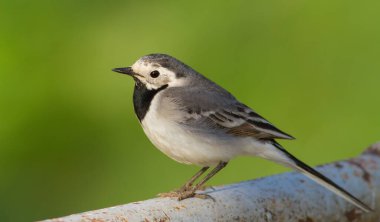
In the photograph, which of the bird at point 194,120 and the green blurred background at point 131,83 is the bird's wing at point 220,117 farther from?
the green blurred background at point 131,83

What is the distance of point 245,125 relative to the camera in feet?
14.7

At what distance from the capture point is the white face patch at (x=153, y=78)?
175 inches

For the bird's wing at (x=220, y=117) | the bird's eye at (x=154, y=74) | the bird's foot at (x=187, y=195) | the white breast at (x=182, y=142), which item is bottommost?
the bird's foot at (x=187, y=195)

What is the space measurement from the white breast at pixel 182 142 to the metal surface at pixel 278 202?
1.35 feet

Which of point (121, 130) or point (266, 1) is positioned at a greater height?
point (266, 1)

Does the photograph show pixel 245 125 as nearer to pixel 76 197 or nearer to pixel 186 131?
pixel 186 131

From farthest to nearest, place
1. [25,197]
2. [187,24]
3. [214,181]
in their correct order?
[187,24] < [214,181] < [25,197]

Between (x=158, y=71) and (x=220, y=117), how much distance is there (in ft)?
1.23

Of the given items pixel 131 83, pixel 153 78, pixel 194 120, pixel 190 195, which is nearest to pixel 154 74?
pixel 153 78

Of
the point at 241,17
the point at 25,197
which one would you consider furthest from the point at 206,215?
the point at 241,17

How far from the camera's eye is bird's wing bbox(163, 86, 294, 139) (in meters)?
4.43

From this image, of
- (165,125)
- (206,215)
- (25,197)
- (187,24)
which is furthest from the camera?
(187,24)

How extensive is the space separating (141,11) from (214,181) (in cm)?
138

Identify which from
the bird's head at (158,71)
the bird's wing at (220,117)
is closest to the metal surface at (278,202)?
the bird's wing at (220,117)
